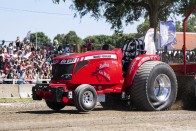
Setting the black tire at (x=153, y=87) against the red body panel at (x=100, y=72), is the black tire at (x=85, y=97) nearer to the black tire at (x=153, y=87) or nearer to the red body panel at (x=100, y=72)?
the red body panel at (x=100, y=72)

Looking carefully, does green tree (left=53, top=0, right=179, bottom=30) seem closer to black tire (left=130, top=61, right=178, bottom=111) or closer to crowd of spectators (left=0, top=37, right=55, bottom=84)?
crowd of spectators (left=0, top=37, right=55, bottom=84)

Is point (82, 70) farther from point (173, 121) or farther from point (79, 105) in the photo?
point (173, 121)

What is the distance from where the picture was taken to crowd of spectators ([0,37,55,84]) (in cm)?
2095

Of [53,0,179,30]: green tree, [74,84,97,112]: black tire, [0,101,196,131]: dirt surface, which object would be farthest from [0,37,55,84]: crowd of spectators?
[0,101,196,131]: dirt surface

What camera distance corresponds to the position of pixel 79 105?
9.67m

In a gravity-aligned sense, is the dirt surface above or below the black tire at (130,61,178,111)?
below

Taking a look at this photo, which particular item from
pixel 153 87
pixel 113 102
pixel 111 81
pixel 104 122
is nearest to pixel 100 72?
pixel 111 81

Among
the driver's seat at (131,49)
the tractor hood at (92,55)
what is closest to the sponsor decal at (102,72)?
the tractor hood at (92,55)

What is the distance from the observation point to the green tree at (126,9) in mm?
26031

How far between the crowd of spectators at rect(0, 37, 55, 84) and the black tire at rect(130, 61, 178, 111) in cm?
1020

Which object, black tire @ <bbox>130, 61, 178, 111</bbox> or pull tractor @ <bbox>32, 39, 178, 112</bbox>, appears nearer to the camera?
pull tractor @ <bbox>32, 39, 178, 112</bbox>

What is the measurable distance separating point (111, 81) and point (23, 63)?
12315 millimetres

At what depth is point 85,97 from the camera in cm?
983

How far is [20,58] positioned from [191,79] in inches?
517
